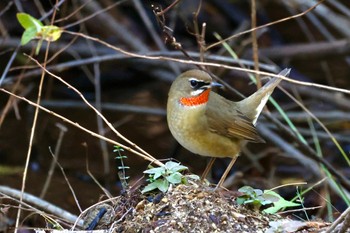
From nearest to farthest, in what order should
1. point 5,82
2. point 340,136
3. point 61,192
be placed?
1. point 5,82
2. point 61,192
3. point 340,136

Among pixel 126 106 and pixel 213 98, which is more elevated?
pixel 213 98

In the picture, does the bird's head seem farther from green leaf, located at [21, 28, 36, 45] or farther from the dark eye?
green leaf, located at [21, 28, 36, 45]

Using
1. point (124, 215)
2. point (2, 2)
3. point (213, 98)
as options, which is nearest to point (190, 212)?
point (124, 215)

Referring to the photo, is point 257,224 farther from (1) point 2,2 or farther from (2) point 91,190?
(1) point 2,2

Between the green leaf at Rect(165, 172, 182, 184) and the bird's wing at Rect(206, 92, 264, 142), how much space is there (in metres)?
1.05

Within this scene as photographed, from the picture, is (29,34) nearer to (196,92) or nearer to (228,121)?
(196,92)

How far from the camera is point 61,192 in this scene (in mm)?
7660

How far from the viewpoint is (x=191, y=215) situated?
391cm

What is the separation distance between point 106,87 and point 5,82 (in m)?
2.33

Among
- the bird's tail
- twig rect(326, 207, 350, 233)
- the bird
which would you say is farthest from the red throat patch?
twig rect(326, 207, 350, 233)

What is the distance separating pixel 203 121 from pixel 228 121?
0.23 metres

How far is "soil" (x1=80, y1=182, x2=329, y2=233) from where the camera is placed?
153 inches

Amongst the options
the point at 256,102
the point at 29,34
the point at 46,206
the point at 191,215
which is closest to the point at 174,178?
the point at 191,215

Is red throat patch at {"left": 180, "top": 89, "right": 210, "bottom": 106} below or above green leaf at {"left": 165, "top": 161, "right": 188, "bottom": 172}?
below
